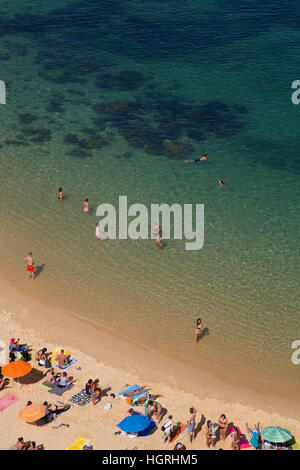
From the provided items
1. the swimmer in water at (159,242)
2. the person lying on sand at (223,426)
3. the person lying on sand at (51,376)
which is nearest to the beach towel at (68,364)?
the person lying on sand at (51,376)

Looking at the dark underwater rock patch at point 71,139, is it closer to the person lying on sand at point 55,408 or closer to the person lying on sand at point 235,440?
the person lying on sand at point 55,408

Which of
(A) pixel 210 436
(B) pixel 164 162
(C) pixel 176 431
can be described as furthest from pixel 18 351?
(B) pixel 164 162

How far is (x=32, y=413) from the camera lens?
30906 mm

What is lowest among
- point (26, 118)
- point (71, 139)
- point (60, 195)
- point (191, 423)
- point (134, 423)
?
point (191, 423)

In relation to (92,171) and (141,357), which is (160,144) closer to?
(92,171)

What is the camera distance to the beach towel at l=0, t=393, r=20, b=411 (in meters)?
32.3

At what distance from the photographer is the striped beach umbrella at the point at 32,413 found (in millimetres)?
30719

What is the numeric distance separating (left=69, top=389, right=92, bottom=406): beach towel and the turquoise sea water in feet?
19.1

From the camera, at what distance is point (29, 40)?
72875 mm

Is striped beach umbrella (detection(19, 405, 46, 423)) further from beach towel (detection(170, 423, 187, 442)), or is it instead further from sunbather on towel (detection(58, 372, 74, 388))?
beach towel (detection(170, 423, 187, 442))

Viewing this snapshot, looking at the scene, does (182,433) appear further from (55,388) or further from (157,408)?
(55,388)

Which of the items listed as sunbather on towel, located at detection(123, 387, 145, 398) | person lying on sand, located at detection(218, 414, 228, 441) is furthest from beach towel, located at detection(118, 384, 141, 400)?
person lying on sand, located at detection(218, 414, 228, 441)

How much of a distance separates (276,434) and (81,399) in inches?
384

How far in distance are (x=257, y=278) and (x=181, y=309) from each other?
5.76 meters
